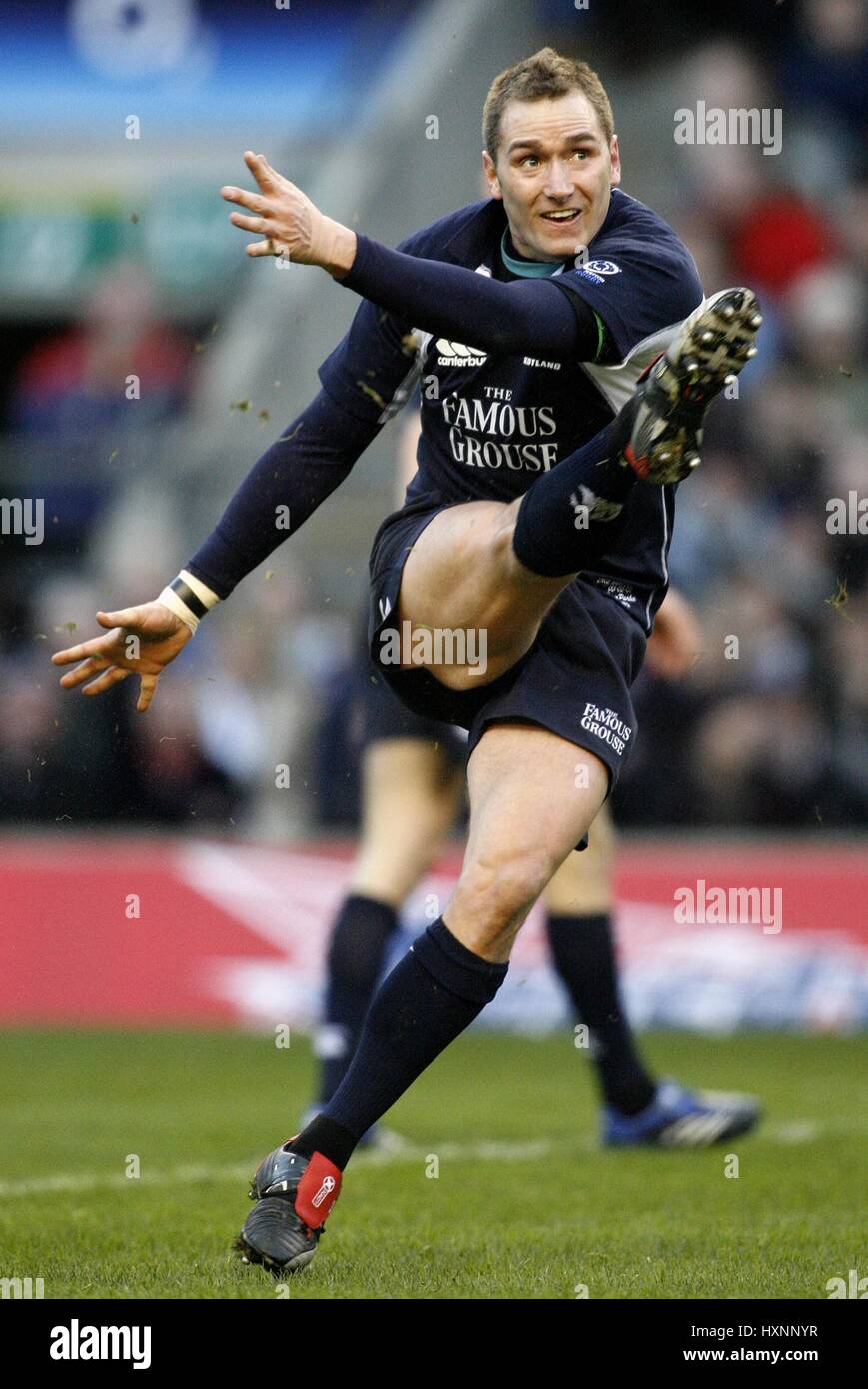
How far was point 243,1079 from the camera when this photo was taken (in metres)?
7.60

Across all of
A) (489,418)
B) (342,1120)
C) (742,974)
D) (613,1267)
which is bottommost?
(613,1267)

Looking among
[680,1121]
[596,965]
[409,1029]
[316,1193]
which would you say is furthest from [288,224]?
[680,1121]

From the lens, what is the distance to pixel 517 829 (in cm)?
369

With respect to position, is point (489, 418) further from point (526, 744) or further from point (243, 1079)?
point (243, 1079)

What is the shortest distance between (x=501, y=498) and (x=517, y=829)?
78 centimetres

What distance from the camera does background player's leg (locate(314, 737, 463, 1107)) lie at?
18.1 feet

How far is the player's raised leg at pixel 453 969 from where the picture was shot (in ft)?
12.0

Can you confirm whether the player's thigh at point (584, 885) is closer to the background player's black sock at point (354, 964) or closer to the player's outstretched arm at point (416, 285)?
the background player's black sock at point (354, 964)

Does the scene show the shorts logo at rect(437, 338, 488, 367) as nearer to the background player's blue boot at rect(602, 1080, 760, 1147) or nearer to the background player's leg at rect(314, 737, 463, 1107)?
the background player's leg at rect(314, 737, 463, 1107)

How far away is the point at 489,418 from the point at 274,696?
18.9 ft

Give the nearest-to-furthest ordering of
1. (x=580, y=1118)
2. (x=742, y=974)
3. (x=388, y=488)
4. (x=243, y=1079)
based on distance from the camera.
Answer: (x=580, y=1118)
(x=243, y=1079)
(x=742, y=974)
(x=388, y=488)

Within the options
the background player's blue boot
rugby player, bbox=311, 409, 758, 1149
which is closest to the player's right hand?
rugby player, bbox=311, 409, 758, 1149

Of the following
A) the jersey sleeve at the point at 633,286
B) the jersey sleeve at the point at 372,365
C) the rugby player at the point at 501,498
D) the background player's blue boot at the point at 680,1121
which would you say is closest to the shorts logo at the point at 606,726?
the rugby player at the point at 501,498

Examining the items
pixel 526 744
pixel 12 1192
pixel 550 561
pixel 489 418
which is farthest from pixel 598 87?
pixel 12 1192
